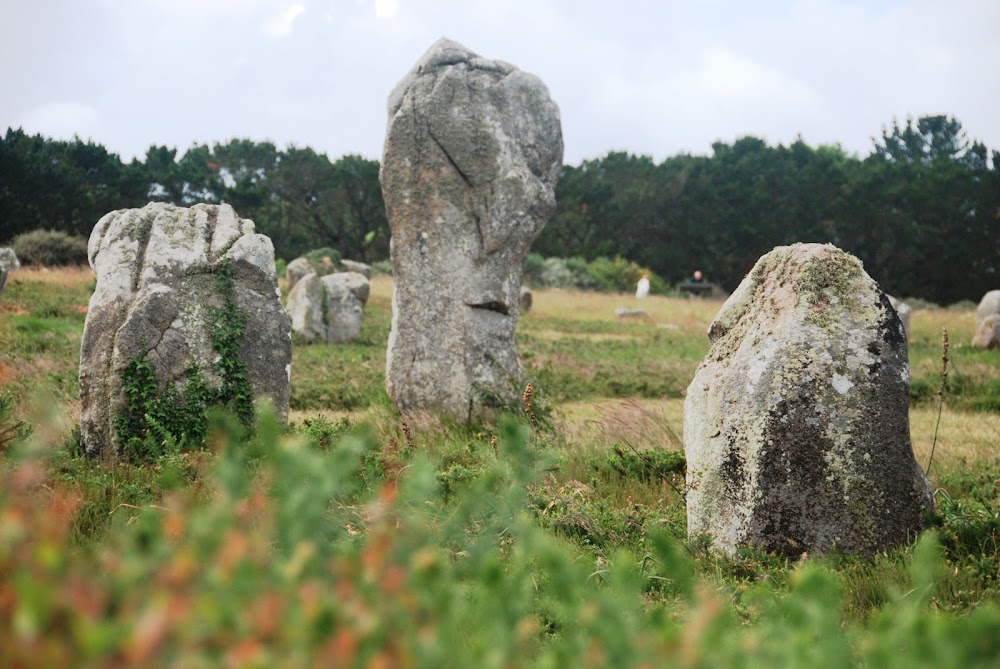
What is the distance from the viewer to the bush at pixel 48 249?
86.6 ft

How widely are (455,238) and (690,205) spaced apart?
41350 millimetres

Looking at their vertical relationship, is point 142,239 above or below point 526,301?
above

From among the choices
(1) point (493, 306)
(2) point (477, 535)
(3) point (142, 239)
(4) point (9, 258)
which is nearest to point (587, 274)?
(4) point (9, 258)

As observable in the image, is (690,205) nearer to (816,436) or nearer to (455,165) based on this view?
(455,165)

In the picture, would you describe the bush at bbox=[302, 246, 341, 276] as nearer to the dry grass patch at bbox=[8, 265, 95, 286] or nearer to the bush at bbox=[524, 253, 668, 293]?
the dry grass patch at bbox=[8, 265, 95, 286]

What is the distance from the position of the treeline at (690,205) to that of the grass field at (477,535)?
27823mm

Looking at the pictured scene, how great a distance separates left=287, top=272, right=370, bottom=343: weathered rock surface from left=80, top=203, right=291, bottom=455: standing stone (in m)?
8.99

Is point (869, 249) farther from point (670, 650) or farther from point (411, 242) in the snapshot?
point (670, 650)

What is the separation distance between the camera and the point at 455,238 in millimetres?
9977

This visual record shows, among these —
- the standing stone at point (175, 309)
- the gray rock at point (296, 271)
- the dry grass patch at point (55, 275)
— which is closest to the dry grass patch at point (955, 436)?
the standing stone at point (175, 309)

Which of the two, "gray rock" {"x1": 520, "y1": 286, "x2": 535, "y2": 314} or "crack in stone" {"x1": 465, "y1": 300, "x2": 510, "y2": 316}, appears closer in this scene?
"crack in stone" {"x1": 465, "y1": 300, "x2": 510, "y2": 316}

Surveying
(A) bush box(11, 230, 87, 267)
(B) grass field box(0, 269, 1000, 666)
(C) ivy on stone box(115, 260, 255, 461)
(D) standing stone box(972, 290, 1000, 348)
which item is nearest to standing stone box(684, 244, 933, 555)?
(B) grass field box(0, 269, 1000, 666)

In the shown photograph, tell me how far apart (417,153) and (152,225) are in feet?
10.4

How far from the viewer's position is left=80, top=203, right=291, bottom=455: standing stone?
727cm
